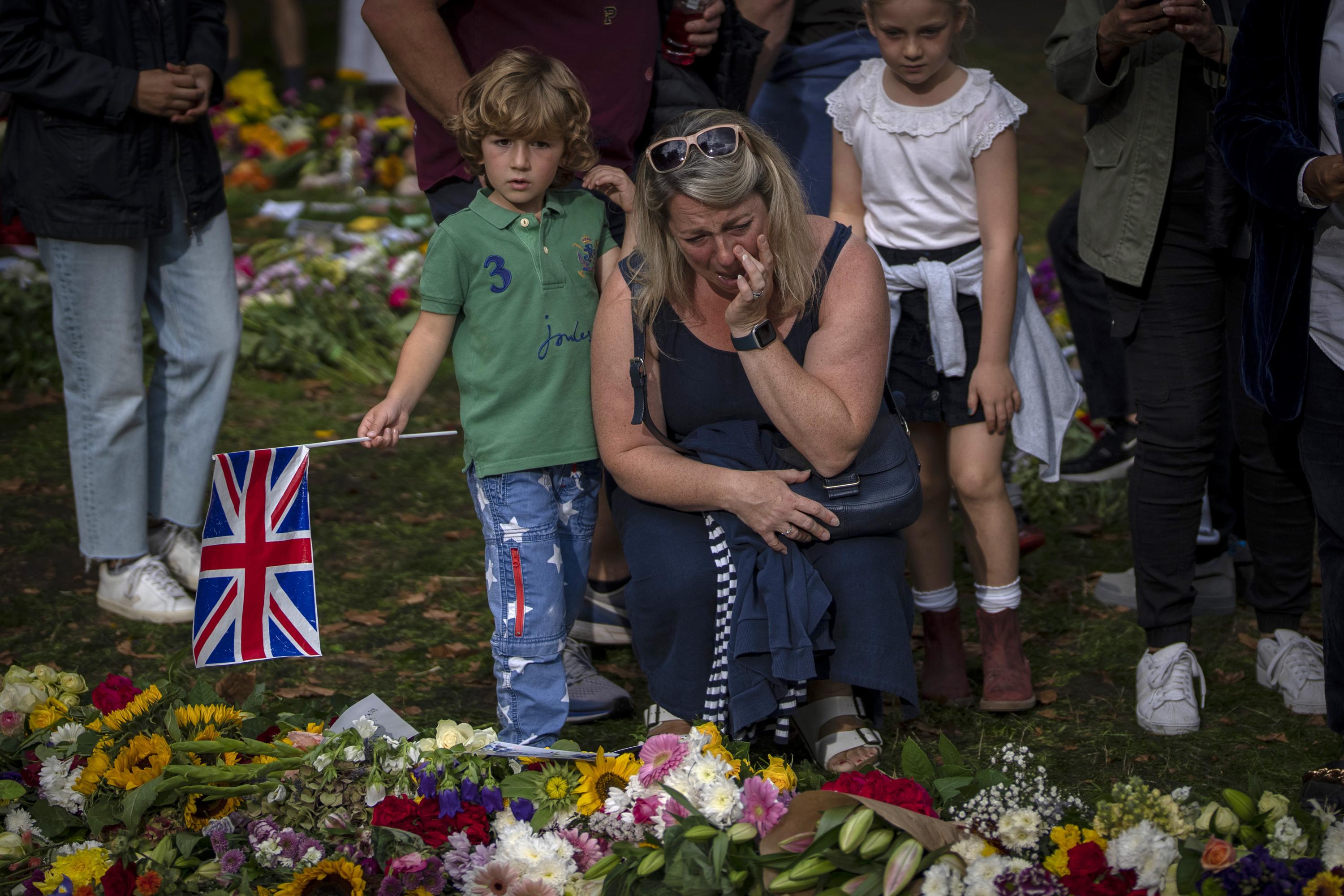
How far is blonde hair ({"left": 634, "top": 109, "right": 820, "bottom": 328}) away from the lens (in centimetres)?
271

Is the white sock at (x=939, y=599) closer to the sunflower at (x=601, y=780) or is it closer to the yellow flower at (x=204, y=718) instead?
the sunflower at (x=601, y=780)

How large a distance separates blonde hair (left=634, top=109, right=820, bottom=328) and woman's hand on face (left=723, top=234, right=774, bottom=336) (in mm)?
93

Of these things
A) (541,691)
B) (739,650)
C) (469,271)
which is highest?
(469,271)

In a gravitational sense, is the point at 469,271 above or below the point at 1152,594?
above

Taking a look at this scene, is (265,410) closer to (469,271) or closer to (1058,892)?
(469,271)

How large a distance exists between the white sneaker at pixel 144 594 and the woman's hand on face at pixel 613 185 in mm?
1870

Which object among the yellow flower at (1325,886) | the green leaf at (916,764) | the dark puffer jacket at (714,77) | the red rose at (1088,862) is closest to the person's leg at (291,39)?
the dark puffer jacket at (714,77)

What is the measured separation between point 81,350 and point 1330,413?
10.6 ft

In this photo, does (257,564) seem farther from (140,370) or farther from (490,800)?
(140,370)

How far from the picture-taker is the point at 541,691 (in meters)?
2.94

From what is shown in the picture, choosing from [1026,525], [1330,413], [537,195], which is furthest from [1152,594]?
[537,195]

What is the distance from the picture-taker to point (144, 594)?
3949 mm

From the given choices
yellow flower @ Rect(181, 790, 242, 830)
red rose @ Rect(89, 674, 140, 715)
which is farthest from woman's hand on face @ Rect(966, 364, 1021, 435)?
red rose @ Rect(89, 674, 140, 715)

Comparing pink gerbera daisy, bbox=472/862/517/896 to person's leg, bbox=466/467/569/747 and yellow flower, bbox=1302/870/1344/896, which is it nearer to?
person's leg, bbox=466/467/569/747
